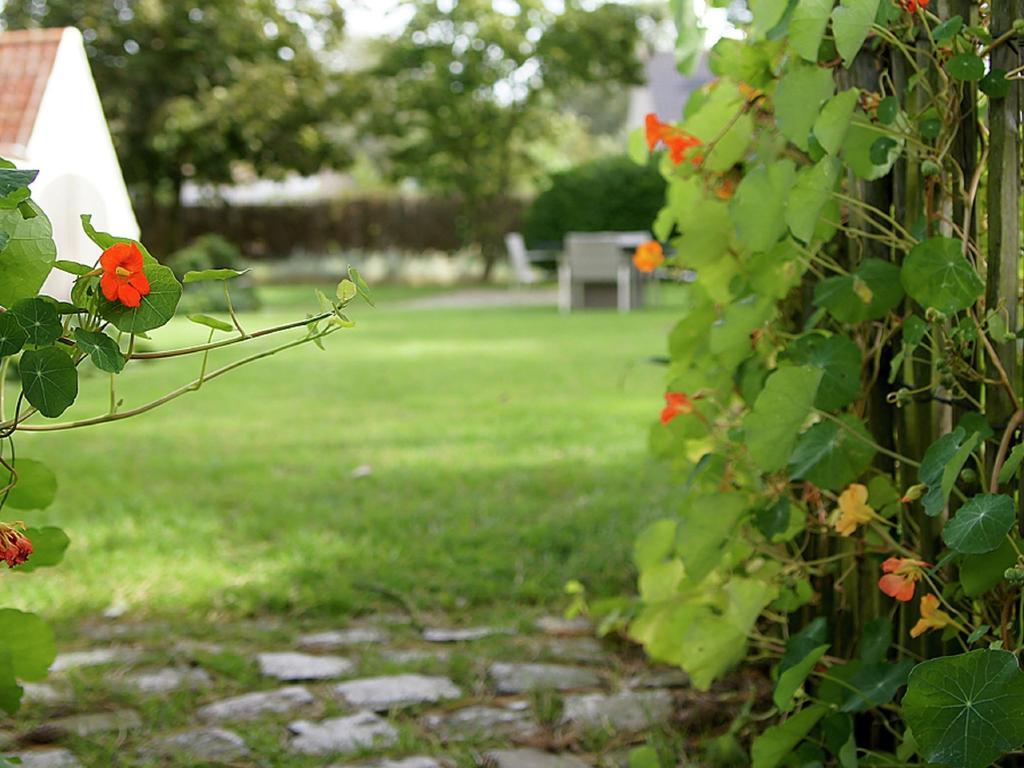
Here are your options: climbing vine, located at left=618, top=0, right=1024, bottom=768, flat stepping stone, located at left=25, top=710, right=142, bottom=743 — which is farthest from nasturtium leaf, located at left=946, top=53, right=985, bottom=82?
flat stepping stone, located at left=25, top=710, right=142, bottom=743

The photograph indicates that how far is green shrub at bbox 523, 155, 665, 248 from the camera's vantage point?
16688 millimetres

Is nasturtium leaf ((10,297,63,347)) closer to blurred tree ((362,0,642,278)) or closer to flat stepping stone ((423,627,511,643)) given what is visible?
flat stepping stone ((423,627,511,643))

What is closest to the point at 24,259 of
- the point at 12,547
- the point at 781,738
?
the point at 12,547

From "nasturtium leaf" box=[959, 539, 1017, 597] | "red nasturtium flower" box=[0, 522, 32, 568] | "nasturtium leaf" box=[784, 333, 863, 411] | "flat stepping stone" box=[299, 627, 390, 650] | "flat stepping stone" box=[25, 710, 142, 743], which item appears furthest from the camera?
"flat stepping stone" box=[299, 627, 390, 650]

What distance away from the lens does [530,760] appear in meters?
1.65

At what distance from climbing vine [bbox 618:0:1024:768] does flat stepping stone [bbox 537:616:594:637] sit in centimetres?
43

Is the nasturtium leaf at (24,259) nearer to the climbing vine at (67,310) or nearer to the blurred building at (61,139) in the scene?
the climbing vine at (67,310)

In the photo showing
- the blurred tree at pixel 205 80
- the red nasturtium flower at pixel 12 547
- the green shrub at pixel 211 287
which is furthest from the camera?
the blurred tree at pixel 205 80

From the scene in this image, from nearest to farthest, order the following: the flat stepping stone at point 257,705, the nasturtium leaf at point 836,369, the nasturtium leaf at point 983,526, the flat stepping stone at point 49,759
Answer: the nasturtium leaf at point 983,526 < the nasturtium leaf at point 836,369 < the flat stepping stone at point 49,759 < the flat stepping stone at point 257,705

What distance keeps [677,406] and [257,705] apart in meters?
0.84

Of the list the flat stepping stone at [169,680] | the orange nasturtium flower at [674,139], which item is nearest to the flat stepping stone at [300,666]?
the flat stepping stone at [169,680]

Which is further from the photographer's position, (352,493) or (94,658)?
(352,493)

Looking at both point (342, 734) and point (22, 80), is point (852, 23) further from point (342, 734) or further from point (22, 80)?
point (22, 80)

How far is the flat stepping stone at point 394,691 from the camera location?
1878mm
